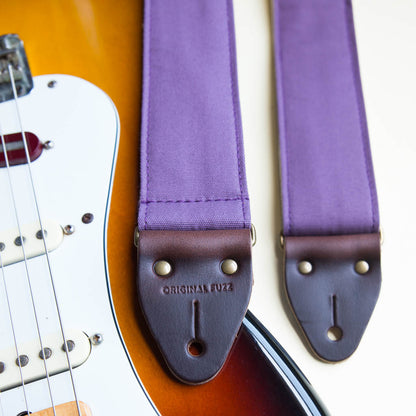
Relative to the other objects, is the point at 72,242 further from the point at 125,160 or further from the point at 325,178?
the point at 325,178

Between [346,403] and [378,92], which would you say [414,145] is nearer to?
[378,92]

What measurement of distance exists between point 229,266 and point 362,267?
0.40 feet

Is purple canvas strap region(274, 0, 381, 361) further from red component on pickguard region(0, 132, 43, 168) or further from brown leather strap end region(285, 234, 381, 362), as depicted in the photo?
red component on pickguard region(0, 132, 43, 168)

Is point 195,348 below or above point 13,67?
below

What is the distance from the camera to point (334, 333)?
0.40 metres

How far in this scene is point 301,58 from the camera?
53cm

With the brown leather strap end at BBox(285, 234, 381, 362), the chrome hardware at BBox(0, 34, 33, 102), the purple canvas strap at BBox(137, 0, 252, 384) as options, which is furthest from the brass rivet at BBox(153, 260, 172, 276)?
the chrome hardware at BBox(0, 34, 33, 102)

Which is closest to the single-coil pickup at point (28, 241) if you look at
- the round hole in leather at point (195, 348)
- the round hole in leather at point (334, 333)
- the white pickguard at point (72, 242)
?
the white pickguard at point (72, 242)

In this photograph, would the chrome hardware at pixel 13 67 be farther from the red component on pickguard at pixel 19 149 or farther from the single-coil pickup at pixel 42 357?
the single-coil pickup at pixel 42 357

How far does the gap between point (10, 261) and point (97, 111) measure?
0.18 meters

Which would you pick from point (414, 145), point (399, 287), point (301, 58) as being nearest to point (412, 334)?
point (399, 287)

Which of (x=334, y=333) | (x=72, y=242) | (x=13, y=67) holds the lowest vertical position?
(x=334, y=333)

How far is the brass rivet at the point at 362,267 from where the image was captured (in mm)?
416

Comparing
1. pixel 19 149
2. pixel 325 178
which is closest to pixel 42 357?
pixel 19 149
